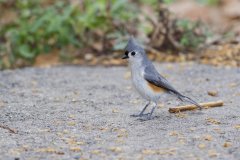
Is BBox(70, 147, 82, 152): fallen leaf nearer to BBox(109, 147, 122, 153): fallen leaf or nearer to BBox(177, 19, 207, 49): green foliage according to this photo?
BBox(109, 147, 122, 153): fallen leaf

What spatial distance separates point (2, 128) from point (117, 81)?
2.70 meters

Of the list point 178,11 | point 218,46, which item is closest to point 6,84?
point 218,46

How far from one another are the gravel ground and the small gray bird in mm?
132

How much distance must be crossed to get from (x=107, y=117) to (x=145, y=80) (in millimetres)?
475

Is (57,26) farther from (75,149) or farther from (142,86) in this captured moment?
(75,149)

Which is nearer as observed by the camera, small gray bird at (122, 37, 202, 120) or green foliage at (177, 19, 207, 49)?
small gray bird at (122, 37, 202, 120)

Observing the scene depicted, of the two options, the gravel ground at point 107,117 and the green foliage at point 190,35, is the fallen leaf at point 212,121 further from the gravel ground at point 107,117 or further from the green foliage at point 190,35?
the green foliage at point 190,35

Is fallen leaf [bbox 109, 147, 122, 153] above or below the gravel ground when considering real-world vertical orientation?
below

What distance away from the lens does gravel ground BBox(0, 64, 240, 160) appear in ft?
17.5

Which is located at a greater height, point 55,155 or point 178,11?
point 178,11

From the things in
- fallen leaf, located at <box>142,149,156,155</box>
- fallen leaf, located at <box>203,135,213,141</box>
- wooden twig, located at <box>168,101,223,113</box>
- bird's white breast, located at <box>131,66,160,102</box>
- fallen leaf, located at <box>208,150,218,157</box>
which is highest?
bird's white breast, located at <box>131,66,160,102</box>

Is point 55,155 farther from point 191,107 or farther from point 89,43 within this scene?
point 89,43

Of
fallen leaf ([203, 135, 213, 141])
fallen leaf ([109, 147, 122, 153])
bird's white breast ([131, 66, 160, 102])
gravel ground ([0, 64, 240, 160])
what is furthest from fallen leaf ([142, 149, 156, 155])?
bird's white breast ([131, 66, 160, 102])

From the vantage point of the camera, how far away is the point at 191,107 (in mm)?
6898
